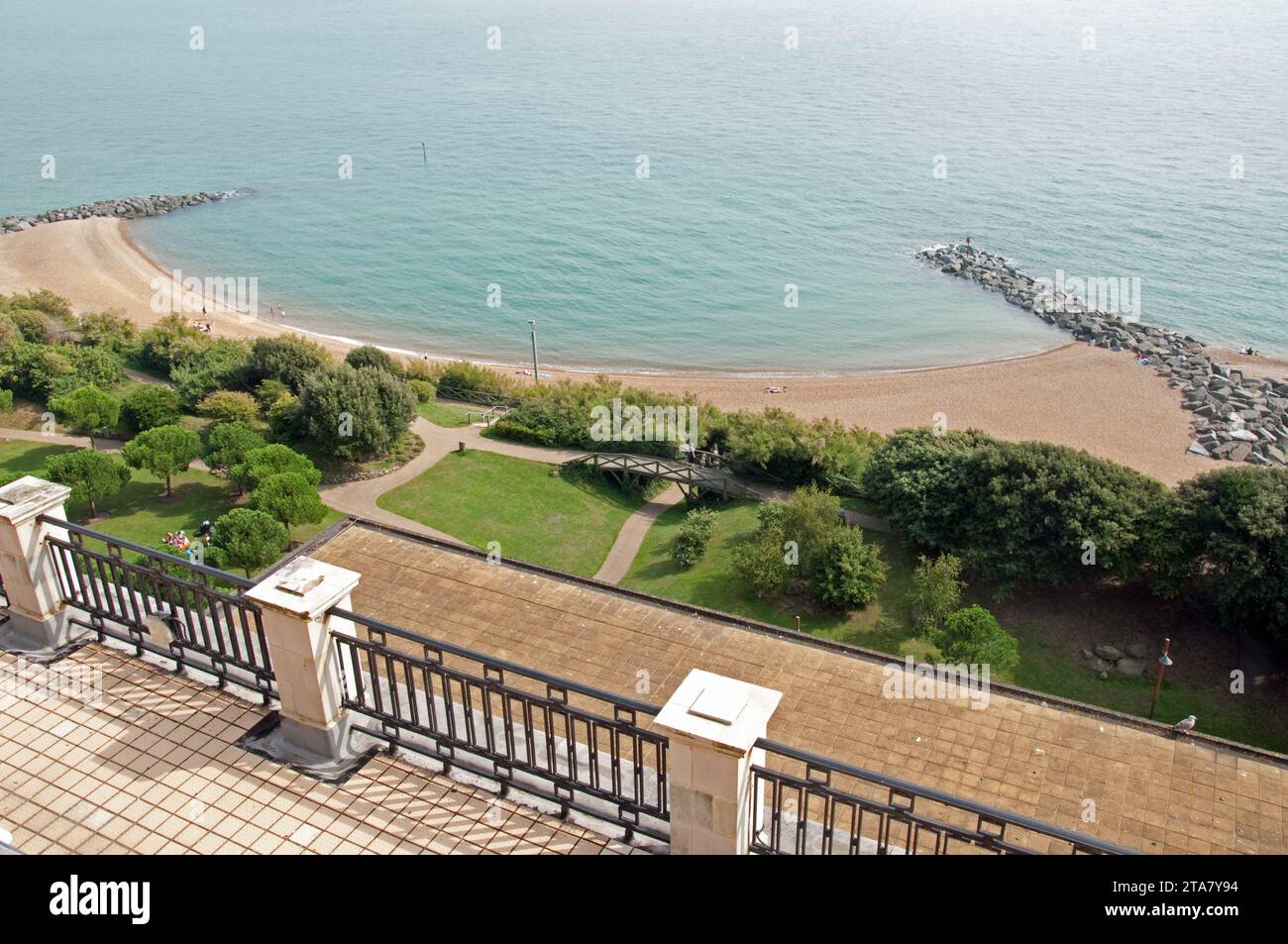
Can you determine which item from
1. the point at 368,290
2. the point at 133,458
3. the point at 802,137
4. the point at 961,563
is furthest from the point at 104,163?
the point at 961,563

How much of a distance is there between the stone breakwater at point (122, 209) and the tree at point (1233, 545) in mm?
80408

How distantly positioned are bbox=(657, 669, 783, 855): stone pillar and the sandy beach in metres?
38.4

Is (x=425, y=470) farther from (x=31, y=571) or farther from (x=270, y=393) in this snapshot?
(x=31, y=571)

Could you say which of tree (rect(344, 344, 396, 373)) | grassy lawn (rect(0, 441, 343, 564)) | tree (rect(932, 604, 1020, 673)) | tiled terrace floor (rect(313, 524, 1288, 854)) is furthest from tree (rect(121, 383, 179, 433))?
tree (rect(932, 604, 1020, 673))

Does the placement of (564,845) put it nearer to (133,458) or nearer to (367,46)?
(133,458)

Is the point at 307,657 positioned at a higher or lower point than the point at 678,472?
higher

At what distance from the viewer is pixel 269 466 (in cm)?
3052

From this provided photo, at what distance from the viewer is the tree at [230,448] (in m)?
31.8

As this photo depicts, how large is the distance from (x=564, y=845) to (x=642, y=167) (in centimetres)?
8810

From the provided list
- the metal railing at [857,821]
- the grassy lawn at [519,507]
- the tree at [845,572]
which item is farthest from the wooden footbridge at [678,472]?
the metal railing at [857,821]

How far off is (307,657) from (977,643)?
16734 mm

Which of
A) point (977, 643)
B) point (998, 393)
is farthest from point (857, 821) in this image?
point (998, 393)

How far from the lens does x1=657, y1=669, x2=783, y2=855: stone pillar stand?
6.78 metres

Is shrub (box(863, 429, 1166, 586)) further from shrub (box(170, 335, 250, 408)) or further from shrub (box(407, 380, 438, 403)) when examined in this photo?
shrub (box(170, 335, 250, 408))
